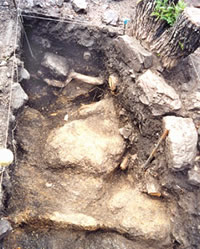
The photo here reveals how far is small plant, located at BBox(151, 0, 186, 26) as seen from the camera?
2803 millimetres

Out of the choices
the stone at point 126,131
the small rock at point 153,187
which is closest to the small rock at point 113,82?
the stone at point 126,131

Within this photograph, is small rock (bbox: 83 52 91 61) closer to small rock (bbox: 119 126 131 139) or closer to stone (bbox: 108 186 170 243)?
small rock (bbox: 119 126 131 139)

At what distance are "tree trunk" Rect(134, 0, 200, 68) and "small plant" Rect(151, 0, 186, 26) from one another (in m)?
0.05

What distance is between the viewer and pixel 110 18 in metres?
3.46

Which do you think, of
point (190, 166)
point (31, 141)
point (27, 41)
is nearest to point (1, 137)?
point (31, 141)

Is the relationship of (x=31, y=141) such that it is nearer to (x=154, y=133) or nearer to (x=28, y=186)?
(x=28, y=186)

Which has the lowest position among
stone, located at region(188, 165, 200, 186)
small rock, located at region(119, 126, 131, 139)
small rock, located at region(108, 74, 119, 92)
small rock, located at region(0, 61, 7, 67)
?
small rock, located at region(119, 126, 131, 139)

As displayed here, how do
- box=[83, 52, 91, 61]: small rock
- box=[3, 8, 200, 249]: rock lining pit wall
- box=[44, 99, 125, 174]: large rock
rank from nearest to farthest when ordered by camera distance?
box=[3, 8, 200, 249]: rock lining pit wall → box=[44, 99, 125, 174]: large rock → box=[83, 52, 91, 61]: small rock

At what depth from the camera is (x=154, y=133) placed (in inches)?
117

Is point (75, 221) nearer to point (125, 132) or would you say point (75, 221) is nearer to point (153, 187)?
point (153, 187)

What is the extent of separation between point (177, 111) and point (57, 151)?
5.23 feet

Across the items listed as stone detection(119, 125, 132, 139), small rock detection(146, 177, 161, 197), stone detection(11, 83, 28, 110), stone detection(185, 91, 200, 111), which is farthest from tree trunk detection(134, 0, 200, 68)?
stone detection(11, 83, 28, 110)

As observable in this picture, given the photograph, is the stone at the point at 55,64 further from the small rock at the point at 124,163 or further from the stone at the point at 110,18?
the small rock at the point at 124,163

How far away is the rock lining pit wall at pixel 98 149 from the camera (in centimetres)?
271
